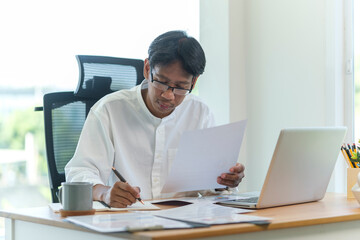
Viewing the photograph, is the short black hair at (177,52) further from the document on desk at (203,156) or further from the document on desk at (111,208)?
the document on desk at (111,208)

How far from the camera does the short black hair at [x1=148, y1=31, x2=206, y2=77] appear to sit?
5.94 feet

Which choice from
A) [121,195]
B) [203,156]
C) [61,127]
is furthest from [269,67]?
[121,195]

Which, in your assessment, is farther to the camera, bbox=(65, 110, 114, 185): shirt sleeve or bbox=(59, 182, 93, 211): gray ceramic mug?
bbox=(65, 110, 114, 185): shirt sleeve

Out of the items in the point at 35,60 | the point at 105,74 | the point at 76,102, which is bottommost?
the point at 76,102

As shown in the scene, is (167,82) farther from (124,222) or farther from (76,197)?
(124,222)

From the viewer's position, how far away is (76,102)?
6.84 ft

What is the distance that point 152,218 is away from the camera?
1.23 metres

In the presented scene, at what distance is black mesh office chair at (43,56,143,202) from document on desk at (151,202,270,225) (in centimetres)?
69

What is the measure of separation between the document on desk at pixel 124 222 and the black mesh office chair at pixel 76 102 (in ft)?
2.34

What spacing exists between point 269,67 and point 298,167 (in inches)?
65.3

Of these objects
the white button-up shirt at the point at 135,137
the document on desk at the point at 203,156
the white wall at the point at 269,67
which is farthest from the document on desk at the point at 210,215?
the white wall at the point at 269,67

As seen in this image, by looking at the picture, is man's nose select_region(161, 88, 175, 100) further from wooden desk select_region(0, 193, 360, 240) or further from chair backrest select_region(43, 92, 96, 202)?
wooden desk select_region(0, 193, 360, 240)

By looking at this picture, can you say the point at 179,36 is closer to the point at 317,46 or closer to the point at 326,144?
the point at 326,144

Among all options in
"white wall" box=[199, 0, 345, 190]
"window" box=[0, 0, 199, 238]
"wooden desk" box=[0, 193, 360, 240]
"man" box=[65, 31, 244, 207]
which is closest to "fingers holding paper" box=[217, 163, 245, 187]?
"man" box=[65, 31, 244, 207]
